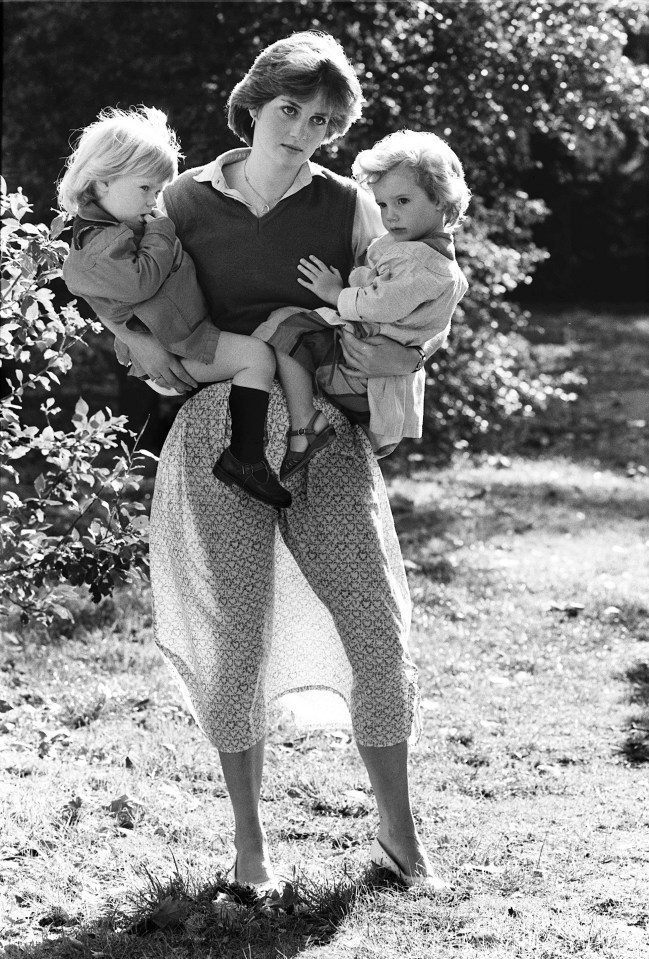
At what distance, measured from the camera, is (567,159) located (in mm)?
14195

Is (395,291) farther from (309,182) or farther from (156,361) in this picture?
(156,361)

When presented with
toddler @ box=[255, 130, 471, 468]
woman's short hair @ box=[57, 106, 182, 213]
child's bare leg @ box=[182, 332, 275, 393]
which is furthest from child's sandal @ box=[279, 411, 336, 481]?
woman's short hair @ box=[57, 106, 182, 213]

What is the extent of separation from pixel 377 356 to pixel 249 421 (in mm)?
322

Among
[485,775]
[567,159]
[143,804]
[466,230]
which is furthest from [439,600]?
[567,159]

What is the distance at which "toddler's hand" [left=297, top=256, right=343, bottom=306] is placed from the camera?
2838 millimetres

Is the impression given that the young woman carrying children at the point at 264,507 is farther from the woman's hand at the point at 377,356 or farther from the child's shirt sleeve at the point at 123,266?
the child's shirt sleeve at the point at 123,266

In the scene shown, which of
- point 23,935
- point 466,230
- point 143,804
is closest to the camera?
point 23,935

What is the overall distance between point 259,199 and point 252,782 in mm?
1369

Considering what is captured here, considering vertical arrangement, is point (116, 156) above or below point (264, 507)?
above

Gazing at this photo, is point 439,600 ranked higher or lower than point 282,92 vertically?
lower

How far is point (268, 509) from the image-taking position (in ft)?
9.67

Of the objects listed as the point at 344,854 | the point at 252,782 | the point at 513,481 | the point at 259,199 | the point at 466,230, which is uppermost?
the point at 259,199

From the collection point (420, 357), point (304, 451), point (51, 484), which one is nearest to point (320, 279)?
point (420, 357)

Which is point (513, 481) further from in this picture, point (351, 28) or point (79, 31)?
point (79, 31)
